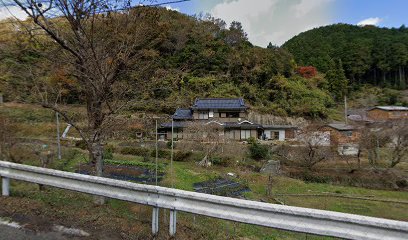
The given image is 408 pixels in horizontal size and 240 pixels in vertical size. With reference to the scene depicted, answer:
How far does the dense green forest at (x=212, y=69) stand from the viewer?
5.62 m

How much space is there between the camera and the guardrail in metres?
2.41

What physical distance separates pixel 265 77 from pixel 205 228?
126ft

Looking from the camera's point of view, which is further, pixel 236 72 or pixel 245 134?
pixel 236 72

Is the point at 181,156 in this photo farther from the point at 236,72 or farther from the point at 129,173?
the point at 236,72

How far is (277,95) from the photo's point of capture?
38.2 meters

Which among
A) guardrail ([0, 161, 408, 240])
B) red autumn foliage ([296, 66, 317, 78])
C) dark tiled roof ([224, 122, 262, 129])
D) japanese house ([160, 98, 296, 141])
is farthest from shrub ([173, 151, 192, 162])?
red autumn foliage ([296, 66, 317, 78])

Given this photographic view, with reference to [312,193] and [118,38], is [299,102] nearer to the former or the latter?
[312,193]

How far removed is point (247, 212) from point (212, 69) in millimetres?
37884

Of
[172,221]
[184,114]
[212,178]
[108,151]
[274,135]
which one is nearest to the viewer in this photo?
[172,221]

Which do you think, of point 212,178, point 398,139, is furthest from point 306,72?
point 212,178

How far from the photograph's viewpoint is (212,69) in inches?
1566

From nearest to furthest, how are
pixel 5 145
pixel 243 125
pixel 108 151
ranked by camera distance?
pixel 5 145
pixel 108 151
pixel 243 125

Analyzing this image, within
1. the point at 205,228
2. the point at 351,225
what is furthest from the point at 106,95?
the point at 351,225

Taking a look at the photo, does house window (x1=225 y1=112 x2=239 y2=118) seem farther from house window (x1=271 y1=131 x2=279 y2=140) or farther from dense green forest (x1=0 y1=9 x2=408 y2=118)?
dense green forest (x1=0 y1=9 x2=408 y2=118)
